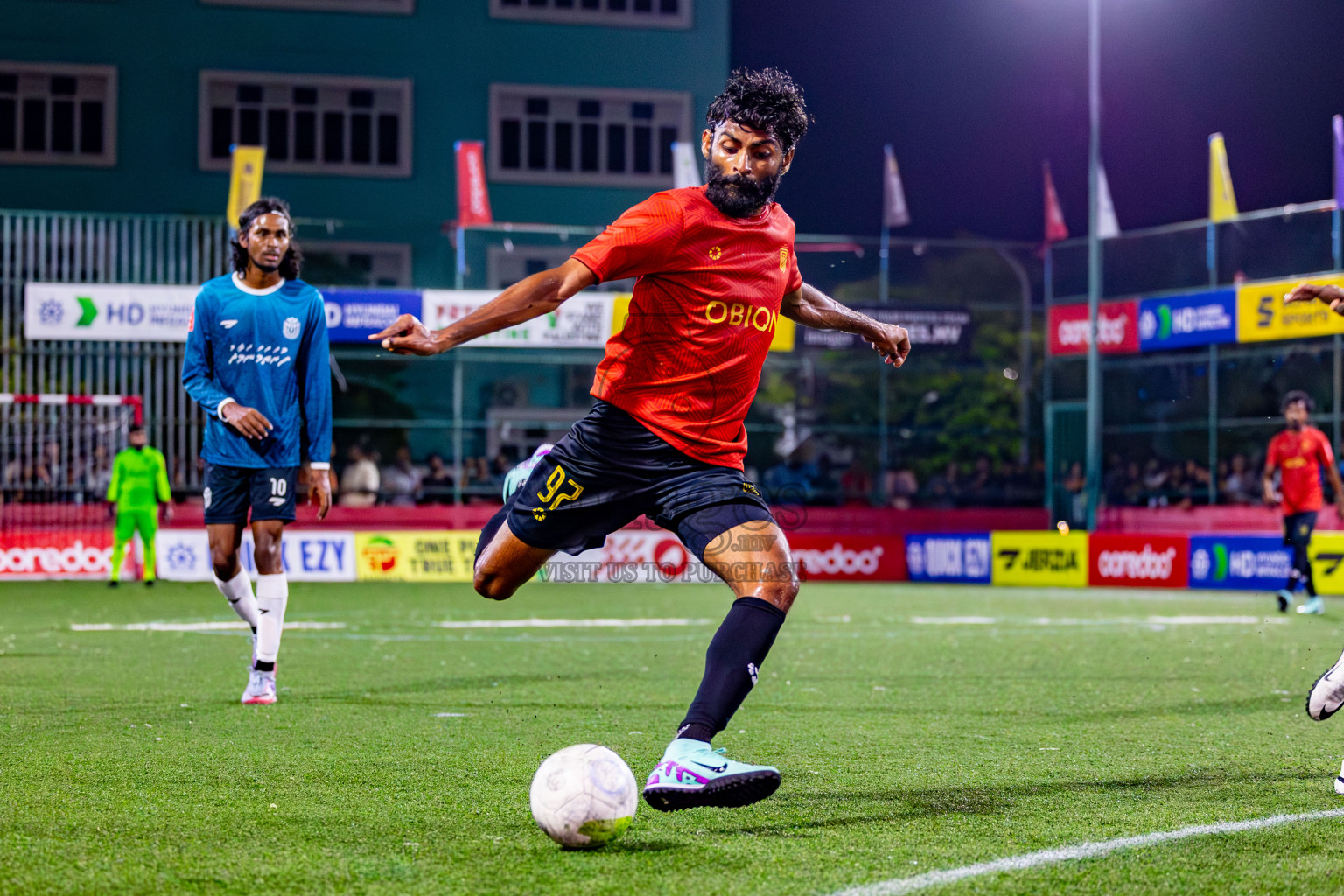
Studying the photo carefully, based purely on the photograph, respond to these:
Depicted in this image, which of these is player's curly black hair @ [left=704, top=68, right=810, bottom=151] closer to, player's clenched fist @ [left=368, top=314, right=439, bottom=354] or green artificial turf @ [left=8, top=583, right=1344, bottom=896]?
player's clenched fist @ [left=368, top=314, right=439, bottom=354]

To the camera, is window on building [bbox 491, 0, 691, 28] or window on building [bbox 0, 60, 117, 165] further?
window on building [bbox 491, 0, 691, 28]

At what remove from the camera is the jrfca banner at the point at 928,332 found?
26016 mm

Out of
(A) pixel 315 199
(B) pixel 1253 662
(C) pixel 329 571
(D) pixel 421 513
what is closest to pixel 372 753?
(B) pixel 1253 662

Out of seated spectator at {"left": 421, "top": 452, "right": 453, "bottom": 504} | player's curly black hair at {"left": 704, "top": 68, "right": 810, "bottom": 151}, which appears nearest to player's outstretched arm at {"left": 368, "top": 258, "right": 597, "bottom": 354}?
player's curly black hair at {"left": 704, "top": 68, "right": 810, "bottom": 151}

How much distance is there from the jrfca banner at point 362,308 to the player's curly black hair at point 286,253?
16.0 meters

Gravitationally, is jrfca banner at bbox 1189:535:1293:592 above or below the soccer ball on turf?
below

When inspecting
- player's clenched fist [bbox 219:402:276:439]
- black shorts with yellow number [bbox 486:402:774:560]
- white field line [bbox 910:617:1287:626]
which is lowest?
white field line [bbox 910:617:1287:626]

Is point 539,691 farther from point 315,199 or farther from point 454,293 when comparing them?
point 315,199

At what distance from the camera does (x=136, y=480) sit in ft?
62.9

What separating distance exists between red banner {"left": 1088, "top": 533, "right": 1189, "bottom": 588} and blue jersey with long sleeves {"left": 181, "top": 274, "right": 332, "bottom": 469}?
644 inches

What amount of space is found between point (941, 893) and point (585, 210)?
35067mm

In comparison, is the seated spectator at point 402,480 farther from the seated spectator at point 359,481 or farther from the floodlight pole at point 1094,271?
the floodlight pole at point 1094,271

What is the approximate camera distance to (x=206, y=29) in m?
36.2

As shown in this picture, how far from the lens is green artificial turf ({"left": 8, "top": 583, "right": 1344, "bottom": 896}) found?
390 cm
